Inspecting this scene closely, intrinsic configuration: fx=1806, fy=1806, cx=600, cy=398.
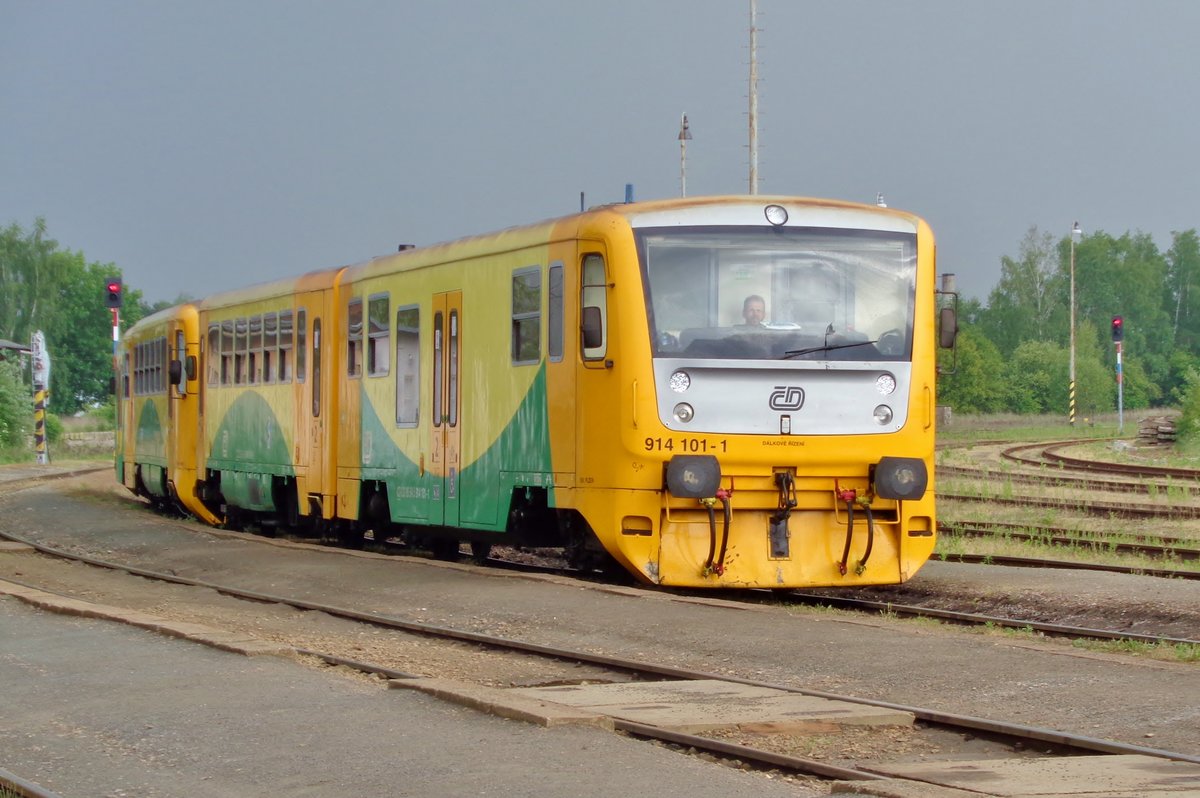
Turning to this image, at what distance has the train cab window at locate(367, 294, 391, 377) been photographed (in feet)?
59.8

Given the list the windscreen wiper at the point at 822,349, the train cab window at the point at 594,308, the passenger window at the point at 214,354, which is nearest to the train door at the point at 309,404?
the passenger window at the point at 214,354

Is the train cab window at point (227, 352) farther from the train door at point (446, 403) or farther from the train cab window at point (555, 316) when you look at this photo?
the train cab window at point (555, 316)

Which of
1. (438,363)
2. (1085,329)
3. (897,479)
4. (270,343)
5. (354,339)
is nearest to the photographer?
(897,479)

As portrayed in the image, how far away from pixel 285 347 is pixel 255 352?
1385mm

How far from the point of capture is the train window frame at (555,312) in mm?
14508

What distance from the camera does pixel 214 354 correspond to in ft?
80.5

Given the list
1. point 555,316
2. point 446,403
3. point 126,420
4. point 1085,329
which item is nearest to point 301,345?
point 446,403

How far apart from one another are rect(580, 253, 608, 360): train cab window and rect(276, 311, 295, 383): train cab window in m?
8.01

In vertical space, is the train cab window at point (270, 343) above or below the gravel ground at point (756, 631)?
above

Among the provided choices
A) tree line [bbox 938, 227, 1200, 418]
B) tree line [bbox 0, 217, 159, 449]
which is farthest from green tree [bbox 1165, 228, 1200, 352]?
tree line [bbox 0, 217, 159, 449]

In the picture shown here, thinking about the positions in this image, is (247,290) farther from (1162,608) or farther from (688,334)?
(1162,608)

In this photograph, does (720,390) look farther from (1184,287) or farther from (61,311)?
(1184,287)

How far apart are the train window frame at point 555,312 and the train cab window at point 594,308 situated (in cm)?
46

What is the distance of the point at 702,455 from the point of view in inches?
524
